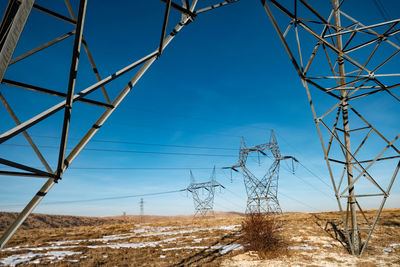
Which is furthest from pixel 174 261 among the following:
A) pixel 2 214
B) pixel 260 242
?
pixel 2 214

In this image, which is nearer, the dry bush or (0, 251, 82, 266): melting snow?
the dry bush

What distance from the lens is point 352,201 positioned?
8820 millimetres

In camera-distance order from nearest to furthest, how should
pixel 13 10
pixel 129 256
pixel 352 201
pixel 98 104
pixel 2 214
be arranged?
1. pixel 13 10
2. pixel 98 104
3. pixel 352 201
4. pixel 129 256
5. pixel 2 214

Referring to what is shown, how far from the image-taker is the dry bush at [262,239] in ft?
31.6

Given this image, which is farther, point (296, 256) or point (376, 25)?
point (296, 256)

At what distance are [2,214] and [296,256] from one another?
67.8 metres

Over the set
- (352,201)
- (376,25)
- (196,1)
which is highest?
(376,25)

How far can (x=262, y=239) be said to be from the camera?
10070 millimetres

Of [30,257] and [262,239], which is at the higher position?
[262,239]

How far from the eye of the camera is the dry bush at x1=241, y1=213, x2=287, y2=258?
9.62m

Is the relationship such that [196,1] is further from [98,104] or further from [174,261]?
[174,261]

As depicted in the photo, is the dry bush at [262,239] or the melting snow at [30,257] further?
the melting snow at [30,257]

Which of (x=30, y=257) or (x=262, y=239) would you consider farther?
(x=30, y=257)

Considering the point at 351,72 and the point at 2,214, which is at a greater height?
the point at 351,72
